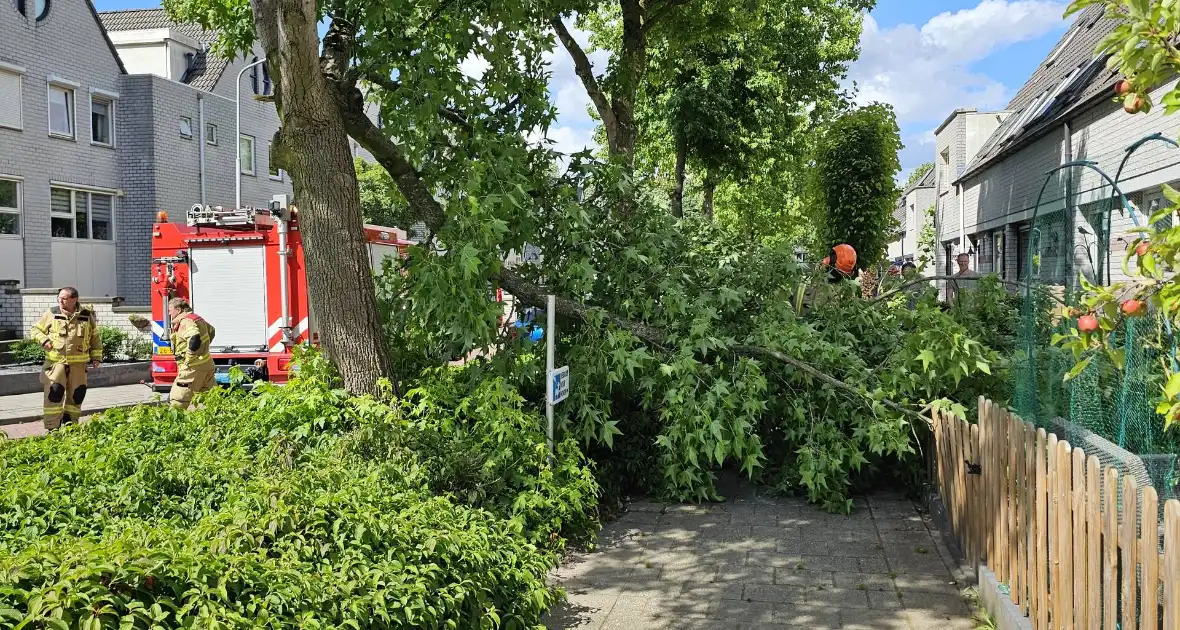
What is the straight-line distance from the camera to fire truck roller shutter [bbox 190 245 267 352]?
12914 mm

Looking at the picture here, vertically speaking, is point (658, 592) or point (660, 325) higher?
point (660, 325)

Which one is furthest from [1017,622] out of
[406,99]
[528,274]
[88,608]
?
[406,99]

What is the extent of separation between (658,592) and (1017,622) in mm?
2015

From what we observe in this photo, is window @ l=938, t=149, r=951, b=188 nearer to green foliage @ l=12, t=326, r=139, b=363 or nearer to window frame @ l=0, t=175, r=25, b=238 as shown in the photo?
green foliage @ l=12, t=326, r=139, b=363

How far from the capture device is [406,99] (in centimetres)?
802

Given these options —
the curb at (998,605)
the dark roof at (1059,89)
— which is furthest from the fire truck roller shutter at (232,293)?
the dark roof at (1059,89)

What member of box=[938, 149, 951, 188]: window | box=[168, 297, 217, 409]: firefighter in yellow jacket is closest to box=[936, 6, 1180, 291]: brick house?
box=[938, 149, 951, 188]: window

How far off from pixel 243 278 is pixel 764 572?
30.1ft

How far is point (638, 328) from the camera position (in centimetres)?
798

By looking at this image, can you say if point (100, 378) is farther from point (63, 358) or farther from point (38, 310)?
point (63, 358)

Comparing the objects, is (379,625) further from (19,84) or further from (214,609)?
(19,84)

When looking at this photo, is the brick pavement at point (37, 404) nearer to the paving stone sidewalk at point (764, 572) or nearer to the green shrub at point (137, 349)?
the green shrub at point (137, 349)

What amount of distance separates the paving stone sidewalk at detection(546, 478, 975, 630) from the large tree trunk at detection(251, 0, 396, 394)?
7.57 feet

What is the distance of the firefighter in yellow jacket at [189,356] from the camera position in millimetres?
10250
